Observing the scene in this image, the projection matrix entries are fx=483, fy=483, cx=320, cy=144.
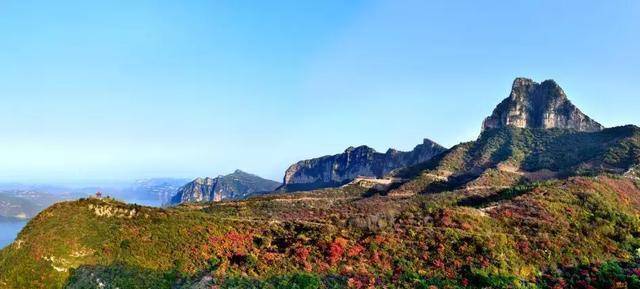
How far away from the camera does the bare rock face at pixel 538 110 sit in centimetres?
17900

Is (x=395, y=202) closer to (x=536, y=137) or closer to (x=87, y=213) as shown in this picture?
(x=87, y=213)

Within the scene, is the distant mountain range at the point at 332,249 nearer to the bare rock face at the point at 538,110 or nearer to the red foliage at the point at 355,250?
the red foliage at the point at 355,250

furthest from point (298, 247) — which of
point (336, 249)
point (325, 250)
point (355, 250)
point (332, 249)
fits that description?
point (355, 250)

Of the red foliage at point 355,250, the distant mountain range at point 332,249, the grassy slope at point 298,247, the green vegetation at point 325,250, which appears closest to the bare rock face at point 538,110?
the distant mountain range at point 332,249

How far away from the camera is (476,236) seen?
38750 millimetres

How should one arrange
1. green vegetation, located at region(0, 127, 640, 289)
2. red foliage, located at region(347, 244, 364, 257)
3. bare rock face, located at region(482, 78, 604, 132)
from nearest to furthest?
green vegetation, located at region(0, 127, 640, 289) < red foliage, located at region(347, 244, 364, 257) < bare rock face, located at region(482, 78, 604, 132)

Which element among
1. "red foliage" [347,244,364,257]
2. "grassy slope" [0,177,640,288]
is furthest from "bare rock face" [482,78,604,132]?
"red foliage" [347,244,364,257]

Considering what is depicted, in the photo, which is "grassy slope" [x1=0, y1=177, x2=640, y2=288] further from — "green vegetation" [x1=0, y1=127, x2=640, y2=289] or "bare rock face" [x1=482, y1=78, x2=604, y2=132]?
"bare rock face" [x1=482, y1=78, x2=604, y2=132]

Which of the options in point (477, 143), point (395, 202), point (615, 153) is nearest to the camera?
point (395, 202)

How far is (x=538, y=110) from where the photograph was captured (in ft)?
609

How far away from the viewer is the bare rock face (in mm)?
179000

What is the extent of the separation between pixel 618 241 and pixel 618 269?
9.53m

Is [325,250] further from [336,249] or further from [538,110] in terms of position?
[538,110]

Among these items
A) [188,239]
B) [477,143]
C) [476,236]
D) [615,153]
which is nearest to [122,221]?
[188,239]
